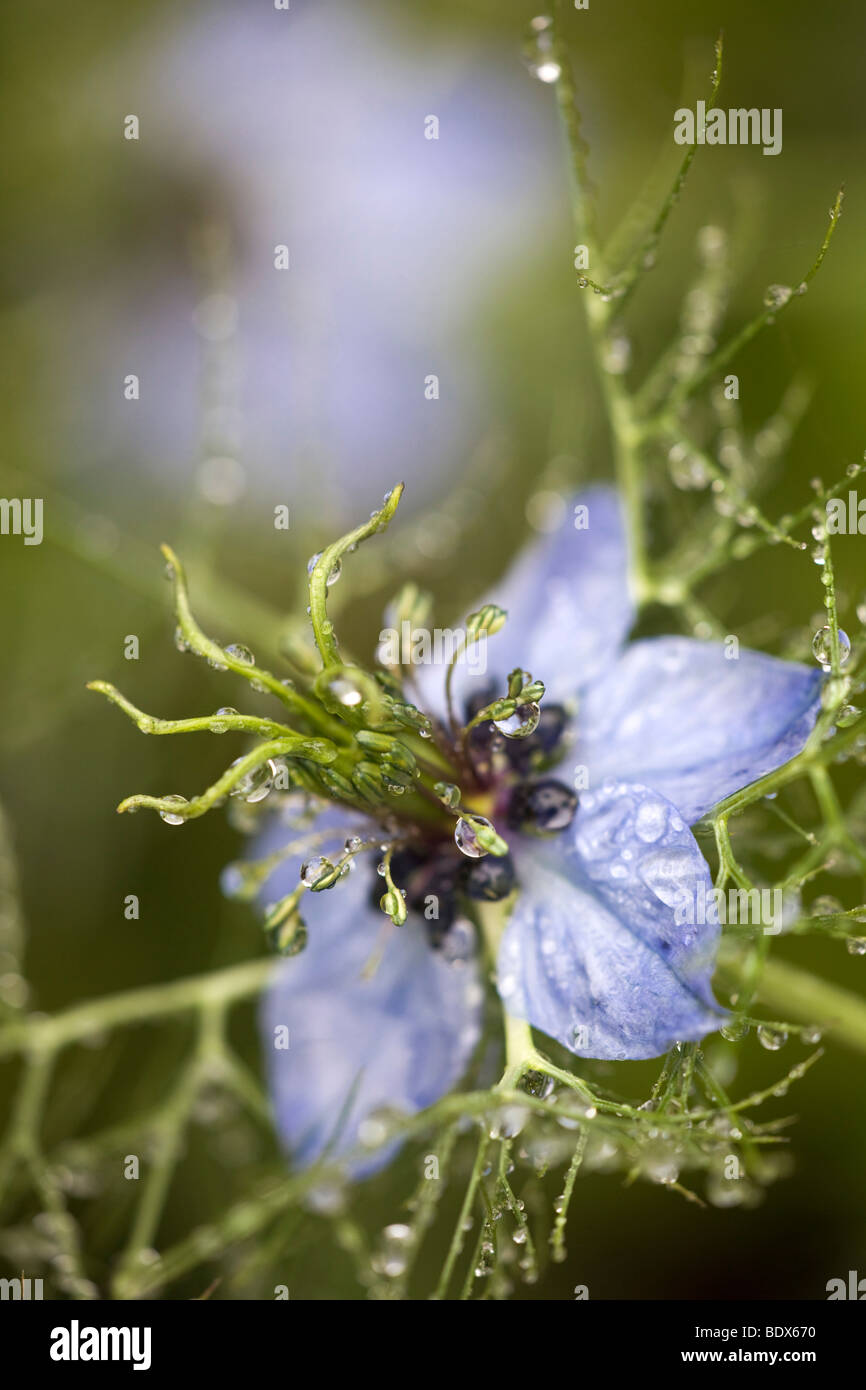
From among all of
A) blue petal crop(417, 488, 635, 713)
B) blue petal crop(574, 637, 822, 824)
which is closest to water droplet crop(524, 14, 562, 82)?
blue petal crop(417, 488, 635, 713)

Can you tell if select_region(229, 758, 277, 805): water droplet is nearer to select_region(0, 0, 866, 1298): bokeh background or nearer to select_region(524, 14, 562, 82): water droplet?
select_region(0, 0, 866, 1298): bokeh background

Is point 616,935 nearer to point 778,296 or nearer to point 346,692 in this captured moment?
point 346,692

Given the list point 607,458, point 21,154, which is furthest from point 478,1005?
point 21,154

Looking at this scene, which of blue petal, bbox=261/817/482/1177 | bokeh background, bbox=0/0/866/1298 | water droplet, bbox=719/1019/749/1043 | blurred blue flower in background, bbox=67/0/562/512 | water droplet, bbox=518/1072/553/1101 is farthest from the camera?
blurred blue flower in background, bbox=67/0/562/512

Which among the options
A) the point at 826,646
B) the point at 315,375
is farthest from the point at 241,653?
the point at 315,375

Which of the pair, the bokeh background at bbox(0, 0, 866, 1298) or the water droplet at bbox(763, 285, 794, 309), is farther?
the bokeh background at bbox(0, 0, 866, 1298)

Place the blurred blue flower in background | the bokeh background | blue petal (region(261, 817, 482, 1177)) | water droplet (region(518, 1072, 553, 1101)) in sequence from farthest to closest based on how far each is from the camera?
the blurred blue flower in background → the bokeh background → blue petal (region(261, 817, 482, 1177)) → water droplet (region(518, 1072, 553, 1101))

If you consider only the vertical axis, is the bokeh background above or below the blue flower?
above
